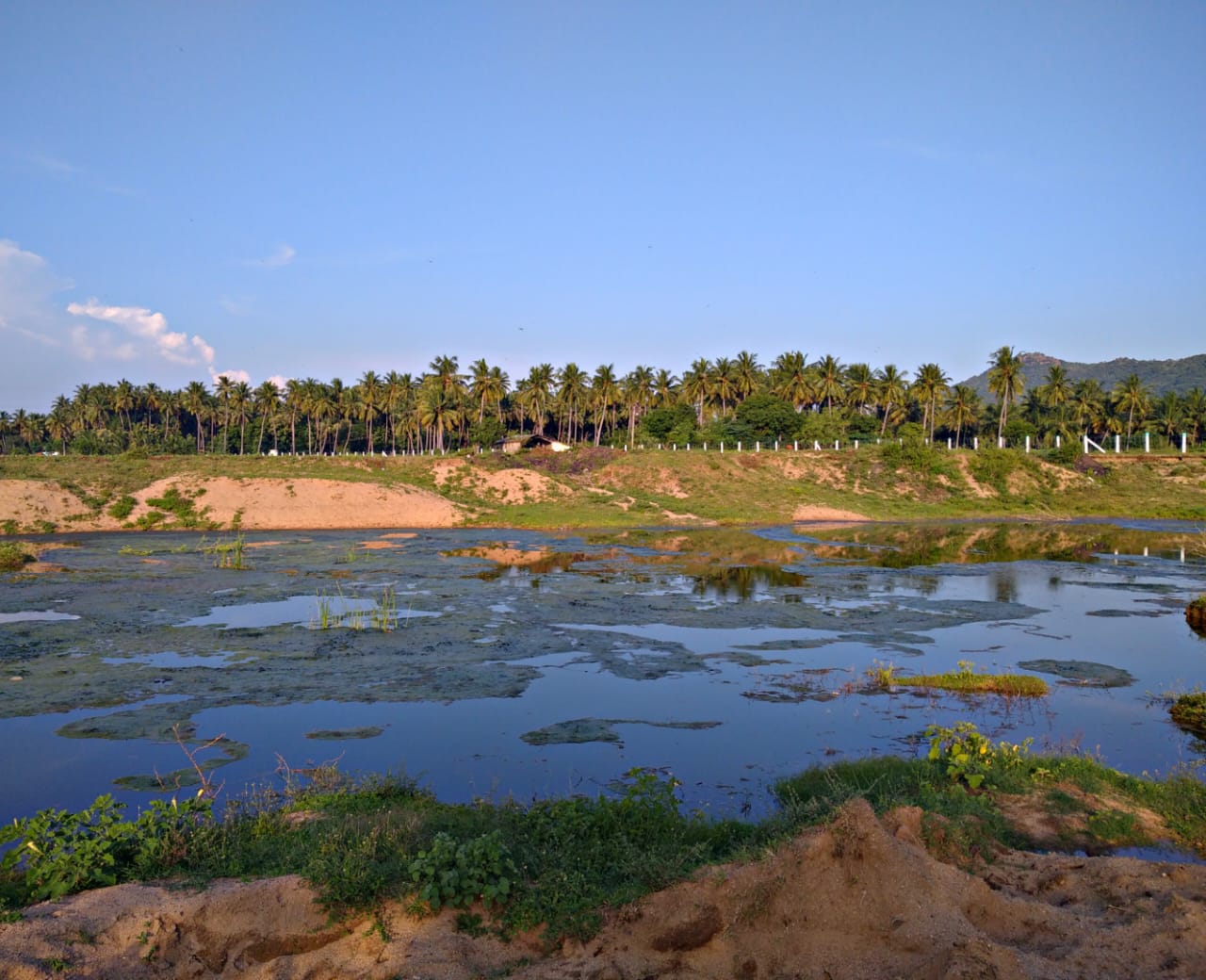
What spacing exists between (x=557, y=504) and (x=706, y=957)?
5734 cm

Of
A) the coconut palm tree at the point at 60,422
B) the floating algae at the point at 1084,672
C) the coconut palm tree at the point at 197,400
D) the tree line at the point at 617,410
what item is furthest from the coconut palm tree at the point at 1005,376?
the coconut palm tree at the point at 60,422

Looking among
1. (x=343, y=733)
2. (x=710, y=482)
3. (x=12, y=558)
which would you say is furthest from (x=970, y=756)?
(x=710, y=482)

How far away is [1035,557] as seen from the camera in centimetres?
4172

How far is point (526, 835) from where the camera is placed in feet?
29.5

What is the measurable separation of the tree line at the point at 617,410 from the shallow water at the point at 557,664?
62896mm

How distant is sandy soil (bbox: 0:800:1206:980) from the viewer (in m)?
6.38

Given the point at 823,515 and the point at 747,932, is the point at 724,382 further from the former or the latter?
the point at 747,932

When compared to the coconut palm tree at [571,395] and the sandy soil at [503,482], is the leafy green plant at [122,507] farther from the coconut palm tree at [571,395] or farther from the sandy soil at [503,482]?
the coconut palm tree at [571,395]

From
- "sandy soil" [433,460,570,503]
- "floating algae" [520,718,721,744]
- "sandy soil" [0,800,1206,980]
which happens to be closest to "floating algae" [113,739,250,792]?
"sandy soil" [0,800,1206,980]

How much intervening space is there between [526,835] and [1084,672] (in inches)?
607

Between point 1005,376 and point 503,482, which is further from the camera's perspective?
point 1005,376

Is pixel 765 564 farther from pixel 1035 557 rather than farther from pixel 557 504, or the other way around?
pixel 557 504

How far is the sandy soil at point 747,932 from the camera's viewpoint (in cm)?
638

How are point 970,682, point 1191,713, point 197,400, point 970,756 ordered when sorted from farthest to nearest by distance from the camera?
point 197,400 → point 970,682 → point 1191,713 → point 970,756
